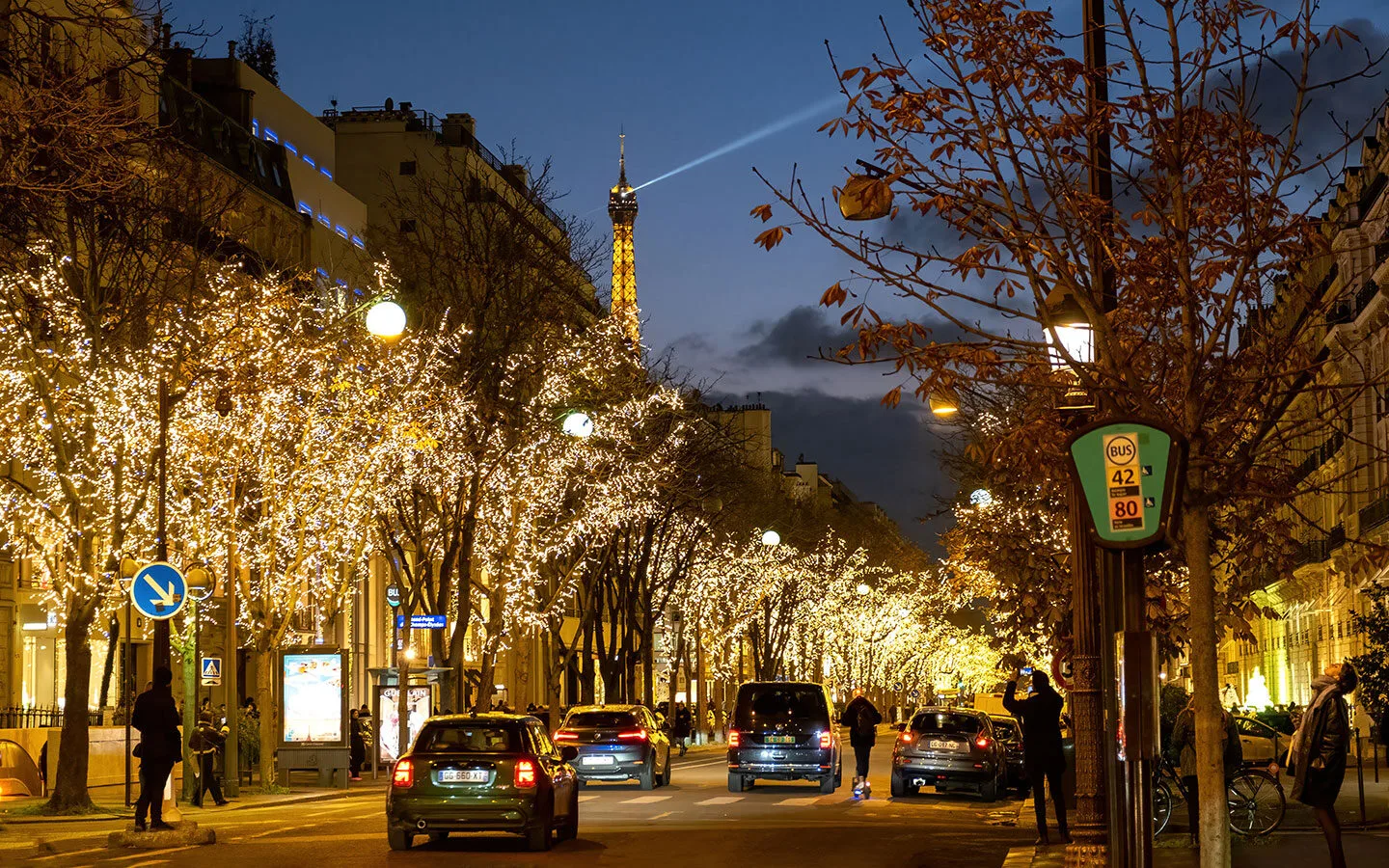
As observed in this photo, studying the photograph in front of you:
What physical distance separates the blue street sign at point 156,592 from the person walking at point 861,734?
1328cm

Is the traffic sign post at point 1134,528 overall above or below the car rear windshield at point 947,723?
above

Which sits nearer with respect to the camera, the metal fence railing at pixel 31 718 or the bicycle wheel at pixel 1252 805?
the bicycle wheel at pixel 1252 805

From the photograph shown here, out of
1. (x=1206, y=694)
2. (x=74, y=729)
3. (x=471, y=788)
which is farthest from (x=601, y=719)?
(x=1206, y=694)

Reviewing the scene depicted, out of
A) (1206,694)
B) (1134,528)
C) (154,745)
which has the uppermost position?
(1134,528)

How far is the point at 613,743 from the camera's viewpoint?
35188 millimetres

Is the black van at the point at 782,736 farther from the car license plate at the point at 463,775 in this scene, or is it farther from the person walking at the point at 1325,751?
the person walking at the point at 1325,751

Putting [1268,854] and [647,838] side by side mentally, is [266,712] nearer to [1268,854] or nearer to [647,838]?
[647,838]

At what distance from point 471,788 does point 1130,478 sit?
40.8 ft

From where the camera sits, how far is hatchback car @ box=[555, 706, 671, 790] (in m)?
35.1

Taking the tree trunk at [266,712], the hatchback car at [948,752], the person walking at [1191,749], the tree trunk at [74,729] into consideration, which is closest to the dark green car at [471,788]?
the person walking at [1191,749]

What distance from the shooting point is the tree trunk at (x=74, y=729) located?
28.8m

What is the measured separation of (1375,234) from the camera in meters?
51.3

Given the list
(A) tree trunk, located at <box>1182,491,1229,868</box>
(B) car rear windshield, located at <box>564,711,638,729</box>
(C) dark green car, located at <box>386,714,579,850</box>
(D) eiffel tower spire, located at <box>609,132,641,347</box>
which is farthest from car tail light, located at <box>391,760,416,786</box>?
(D) eiffel tower spire, located at <box>609,132,641,347</box>

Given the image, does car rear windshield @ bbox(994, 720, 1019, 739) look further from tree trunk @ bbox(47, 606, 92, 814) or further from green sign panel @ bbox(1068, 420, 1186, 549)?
green sign panel @ bbox(1068, 420, 1186, 549)
